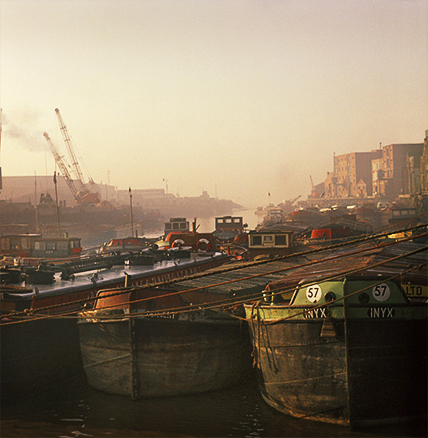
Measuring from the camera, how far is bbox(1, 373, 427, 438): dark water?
12.8 m

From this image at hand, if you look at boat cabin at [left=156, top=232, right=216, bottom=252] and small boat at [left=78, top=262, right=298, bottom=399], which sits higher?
boat cabin at [left=156, top=232, right=216, bottom=252]

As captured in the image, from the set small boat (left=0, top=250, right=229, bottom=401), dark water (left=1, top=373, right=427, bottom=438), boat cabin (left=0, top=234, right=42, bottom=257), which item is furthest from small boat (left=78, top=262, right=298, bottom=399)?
boat cabin (left=0, top=234, right=42, bottom=257)

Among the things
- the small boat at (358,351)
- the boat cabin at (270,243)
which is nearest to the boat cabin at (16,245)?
the boat cabin at (270,243)

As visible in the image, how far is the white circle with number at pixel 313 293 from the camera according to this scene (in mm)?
13141

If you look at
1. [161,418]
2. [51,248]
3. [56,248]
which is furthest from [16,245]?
[161,418]

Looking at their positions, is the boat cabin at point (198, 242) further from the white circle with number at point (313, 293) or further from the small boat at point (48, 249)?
the white circle with number at point (313, 293)

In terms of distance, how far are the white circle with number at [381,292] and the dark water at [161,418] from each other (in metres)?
3.12

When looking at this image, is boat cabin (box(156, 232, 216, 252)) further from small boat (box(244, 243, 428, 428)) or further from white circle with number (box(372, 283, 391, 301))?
white circle with number (box(372, 283, 391, 301))

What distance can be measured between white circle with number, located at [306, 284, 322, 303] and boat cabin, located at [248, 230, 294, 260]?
715 inches

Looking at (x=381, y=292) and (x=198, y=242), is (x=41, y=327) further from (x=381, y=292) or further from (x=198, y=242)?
(x=198, y=242)

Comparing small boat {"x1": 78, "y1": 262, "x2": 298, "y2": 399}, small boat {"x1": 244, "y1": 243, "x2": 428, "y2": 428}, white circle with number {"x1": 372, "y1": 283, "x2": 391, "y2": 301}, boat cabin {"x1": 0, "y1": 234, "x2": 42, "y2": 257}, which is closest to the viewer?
small boat {"x1": 244, "y1": 243, "x2": 428, "y2": 428}

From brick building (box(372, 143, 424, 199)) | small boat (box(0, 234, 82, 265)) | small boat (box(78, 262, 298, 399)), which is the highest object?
brick building (box(372, 143, 424, 199))

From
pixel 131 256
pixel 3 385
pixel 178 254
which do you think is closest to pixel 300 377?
pixel 3 385

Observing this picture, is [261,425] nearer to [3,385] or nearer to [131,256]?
[3,385]
